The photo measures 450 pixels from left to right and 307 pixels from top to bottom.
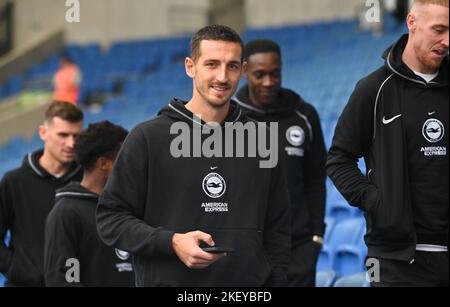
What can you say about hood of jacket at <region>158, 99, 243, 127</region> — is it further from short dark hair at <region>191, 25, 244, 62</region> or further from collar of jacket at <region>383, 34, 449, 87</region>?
collar of jacket at <region>383, 34, 449, 87</region>

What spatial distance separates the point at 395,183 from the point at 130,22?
694 inches

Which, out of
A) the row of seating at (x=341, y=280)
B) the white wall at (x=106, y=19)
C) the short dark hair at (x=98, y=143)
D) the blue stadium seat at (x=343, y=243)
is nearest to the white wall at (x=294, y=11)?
the white wall at (x=106, y=19)

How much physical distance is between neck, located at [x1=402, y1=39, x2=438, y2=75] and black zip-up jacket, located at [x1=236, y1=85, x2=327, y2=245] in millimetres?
1573

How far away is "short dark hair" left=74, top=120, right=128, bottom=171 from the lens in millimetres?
3891

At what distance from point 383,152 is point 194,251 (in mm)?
799

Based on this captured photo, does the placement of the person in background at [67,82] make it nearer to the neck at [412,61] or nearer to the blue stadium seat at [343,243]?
the blue stadium seat at [343,243]

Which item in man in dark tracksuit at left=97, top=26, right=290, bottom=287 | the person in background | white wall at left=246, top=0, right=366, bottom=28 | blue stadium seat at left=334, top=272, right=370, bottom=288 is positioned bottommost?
blue stadium seat at left=334, top=272, right=370, bottom=288

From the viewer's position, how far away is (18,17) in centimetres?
1998

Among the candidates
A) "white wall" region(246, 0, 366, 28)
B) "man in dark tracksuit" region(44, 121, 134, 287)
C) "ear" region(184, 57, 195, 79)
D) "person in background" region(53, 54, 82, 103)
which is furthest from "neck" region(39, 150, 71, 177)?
"white wall" region(246, 0, 366, 28)

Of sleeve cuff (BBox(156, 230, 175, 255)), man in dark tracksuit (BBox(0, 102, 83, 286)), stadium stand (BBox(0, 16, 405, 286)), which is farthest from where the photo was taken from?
stadium stand (BBox(0, 16, 405, 286))

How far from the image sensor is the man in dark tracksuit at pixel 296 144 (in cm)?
456
